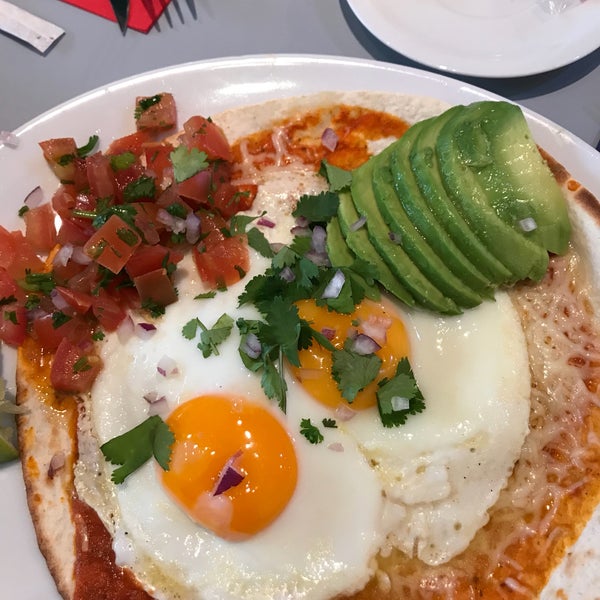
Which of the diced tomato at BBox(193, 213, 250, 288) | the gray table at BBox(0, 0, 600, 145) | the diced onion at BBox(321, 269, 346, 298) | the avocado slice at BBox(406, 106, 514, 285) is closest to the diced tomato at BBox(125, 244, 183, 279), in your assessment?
the diced tomato at BBox(193, 213, 250, 288)

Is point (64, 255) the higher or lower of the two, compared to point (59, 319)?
higher

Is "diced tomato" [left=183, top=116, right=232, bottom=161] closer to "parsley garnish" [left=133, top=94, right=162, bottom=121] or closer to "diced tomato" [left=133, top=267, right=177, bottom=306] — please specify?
"parsley garnish" [left=133, top=94, right=162, bottom=121]

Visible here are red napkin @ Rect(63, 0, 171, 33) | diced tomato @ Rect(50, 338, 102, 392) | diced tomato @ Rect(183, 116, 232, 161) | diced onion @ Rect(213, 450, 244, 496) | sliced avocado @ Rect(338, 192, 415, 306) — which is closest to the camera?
diced onion @ Rect(213, 450, 244, 496)

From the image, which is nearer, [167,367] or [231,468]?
[231,468]

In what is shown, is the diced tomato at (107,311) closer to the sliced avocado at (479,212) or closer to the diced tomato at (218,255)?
the diced tomato at (218,255)

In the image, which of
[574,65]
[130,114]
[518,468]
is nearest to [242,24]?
[130,114]

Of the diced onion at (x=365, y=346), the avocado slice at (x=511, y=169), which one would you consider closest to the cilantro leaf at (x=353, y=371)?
the diced onion at (x=365, y=346)

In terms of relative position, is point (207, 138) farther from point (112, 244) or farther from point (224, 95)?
point (112, 244)

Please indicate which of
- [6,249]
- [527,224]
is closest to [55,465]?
[6,249]
